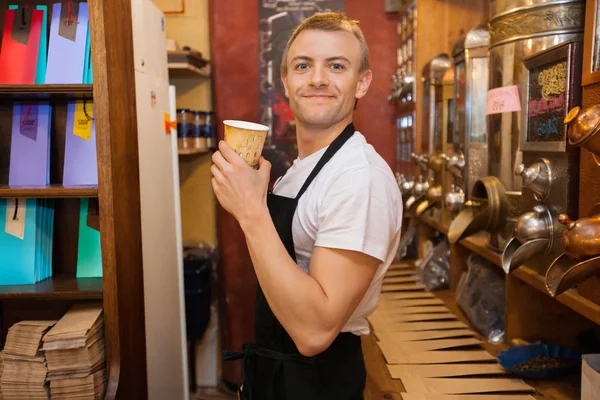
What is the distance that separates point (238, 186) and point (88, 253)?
147 centimetres

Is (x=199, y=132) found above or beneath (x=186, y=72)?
beneath

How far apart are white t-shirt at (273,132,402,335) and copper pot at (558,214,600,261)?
0.32 m

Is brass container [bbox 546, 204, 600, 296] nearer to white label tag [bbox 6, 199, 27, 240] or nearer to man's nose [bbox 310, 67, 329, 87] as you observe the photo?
man's nose [bbox 310, 67, 329, 87]

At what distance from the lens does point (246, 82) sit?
A: 4.09m

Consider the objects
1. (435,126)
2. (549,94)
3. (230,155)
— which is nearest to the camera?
(230,155)

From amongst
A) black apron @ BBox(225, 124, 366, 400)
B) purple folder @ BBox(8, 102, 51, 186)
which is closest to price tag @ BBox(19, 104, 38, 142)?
purple folder @ BBox(8, 102, 51, 186)

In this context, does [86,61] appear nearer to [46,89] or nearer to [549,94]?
[46,89]

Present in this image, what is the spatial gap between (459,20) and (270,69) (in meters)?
1.62

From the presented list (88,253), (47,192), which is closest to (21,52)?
(47,192)

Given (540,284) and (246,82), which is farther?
(246,82)

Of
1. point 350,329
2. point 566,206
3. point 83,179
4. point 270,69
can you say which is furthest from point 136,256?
point 270,69

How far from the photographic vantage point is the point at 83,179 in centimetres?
227

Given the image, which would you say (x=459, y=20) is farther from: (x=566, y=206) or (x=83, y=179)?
(x=83, y=179)

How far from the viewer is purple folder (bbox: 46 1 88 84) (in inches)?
85.6
